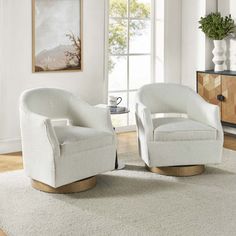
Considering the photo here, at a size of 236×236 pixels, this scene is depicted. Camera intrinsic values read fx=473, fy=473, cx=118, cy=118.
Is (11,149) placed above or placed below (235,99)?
below

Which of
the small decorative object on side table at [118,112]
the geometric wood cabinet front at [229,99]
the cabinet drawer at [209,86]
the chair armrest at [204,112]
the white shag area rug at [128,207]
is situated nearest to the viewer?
the white shag area rug at [128,207]

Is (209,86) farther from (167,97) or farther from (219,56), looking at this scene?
(167,97)

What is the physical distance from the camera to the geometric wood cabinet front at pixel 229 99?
18.2 feet

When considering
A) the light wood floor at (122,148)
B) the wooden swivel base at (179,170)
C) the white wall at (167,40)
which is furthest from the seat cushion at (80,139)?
the white wall at (167,40)

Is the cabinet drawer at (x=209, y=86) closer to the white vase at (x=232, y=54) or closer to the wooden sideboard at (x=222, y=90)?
the wooden sideboard at (x=222, y=90)

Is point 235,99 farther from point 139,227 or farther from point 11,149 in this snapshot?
point 139,227

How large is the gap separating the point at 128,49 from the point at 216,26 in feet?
3.81

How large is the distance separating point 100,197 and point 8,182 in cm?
88

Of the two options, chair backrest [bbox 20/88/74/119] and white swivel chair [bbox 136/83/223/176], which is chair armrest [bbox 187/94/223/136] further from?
chair backrest [bbox 20/88/74/119]

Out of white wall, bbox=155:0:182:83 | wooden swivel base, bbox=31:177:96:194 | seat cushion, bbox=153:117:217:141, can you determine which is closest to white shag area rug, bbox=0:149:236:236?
wooden swivel base, bbox=31:177:96:194

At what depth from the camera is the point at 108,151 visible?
3.85m

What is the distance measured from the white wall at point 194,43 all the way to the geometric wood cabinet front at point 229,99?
60cm

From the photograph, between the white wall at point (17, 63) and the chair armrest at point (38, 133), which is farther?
the white wall at point (17, 63)

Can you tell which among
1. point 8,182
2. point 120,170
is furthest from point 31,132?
point 120,170
